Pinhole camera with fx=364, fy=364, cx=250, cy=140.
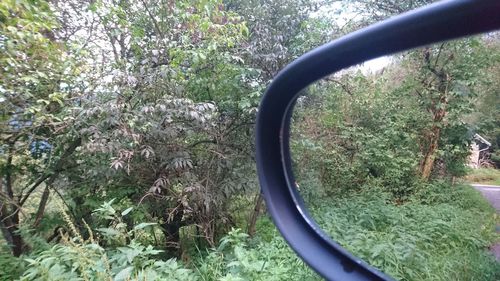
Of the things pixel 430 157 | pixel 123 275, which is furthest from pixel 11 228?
pixel 430 157

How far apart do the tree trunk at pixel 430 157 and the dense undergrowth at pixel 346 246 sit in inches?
7.4

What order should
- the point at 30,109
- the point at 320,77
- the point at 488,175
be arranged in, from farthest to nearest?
the point at 30,109, the point at 488,175, the point at 320,77

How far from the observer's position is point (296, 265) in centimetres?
360

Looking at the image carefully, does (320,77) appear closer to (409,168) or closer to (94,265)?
(94,265)

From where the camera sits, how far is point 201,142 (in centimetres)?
487

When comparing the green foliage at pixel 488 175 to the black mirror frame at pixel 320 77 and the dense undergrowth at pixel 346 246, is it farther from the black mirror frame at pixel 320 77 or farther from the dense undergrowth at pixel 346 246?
the dense undergrowth at pixel 346 246

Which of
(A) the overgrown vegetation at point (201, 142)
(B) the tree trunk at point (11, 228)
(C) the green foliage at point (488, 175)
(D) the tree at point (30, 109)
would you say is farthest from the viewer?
(B) the tree trunk at point (11, 228)

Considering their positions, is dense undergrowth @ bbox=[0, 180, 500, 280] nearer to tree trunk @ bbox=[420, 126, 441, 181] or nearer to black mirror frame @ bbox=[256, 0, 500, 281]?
tree trunk @ bbox=[420, 126, 441, 181]

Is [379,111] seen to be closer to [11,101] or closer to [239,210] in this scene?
[239,210]

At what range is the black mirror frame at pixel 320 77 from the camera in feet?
1.77

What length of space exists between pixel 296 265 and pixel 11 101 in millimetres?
3224

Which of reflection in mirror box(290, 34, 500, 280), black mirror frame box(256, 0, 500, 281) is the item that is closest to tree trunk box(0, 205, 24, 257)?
reflection in mirror box(290, 34, 500, 280)

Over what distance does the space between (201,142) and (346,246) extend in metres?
3.04

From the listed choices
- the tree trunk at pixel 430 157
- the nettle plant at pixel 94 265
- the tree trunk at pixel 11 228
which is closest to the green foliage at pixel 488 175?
the nettle plant at pixel 94 265
